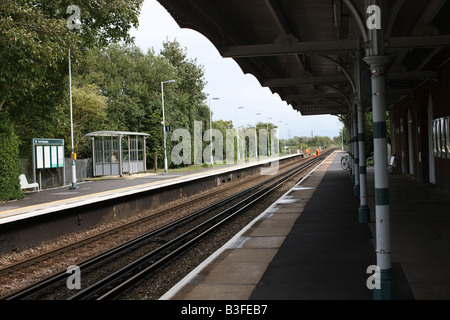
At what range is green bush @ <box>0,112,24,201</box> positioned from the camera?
56.0ft

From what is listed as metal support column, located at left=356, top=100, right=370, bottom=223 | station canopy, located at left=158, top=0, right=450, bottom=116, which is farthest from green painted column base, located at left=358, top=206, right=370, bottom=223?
station canopy, located at left=158, top=0, right=450, bottom=116

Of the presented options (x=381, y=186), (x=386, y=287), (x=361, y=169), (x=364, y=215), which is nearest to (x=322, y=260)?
(x=386, y=287)

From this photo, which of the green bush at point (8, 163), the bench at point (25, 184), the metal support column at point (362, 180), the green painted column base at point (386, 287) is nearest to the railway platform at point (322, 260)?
the green painted column base at point (386, 287)

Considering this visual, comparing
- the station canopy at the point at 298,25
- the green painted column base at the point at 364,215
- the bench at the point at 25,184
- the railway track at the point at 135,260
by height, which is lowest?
the railway track at the point at 135,260

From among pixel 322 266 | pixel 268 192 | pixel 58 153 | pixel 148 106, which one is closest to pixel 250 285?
pixel 322 266

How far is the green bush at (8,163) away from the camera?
17.1 metres

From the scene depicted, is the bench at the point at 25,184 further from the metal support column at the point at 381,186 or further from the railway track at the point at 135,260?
the metal support column at the point at 381,186

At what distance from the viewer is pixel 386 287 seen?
5.31 metres

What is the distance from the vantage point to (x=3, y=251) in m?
11.0

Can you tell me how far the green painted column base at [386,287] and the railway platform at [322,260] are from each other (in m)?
0.23

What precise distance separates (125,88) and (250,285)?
52.5 m

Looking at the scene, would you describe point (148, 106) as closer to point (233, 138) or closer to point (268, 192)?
point (233, 138)

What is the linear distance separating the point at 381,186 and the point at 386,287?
1.16 metres

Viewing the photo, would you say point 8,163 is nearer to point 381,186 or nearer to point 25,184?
point 25,184
